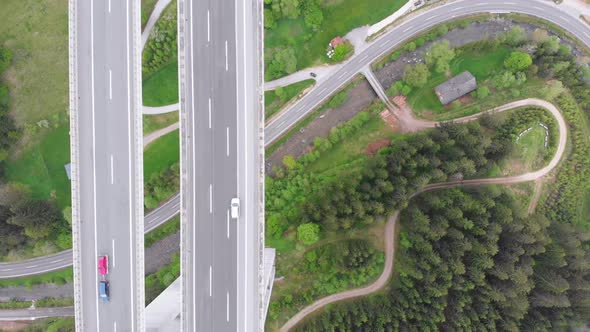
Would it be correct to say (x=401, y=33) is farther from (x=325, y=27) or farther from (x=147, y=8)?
(x=147, y=8)

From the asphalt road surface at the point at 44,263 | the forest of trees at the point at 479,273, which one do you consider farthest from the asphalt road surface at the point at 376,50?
the forest of trees at the point at 479,273

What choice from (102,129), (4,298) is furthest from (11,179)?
(102,129)

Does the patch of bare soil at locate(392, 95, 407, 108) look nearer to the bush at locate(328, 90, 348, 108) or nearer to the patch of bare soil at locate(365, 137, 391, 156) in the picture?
the patch of bare soil at locate(365, 137, 391, 156)

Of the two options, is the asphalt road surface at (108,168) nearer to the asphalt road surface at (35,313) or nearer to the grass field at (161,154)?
the grass field at (161,154)

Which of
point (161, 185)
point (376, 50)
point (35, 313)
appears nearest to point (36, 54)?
point (161, 185)

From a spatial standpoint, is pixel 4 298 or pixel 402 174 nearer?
pixel 402 174

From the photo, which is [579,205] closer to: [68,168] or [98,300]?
[98,300]
